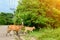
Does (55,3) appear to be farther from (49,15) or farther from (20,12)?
(20,12)

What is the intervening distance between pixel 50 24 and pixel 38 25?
112cm

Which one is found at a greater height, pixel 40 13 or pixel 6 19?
pixel 40 13

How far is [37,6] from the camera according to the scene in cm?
2208

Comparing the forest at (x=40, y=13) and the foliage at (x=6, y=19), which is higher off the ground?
the forest at (x=40, y=13)

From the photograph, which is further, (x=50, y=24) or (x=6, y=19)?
(x=6, y=19)

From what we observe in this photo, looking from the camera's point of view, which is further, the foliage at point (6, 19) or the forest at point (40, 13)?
the foliage at point (6, 19)

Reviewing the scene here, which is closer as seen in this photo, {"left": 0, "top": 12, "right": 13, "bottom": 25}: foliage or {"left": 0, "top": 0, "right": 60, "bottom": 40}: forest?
{"left": 0, "top": 0, "right": 60, "bottom": 40}: forest

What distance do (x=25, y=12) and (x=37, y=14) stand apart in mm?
1103

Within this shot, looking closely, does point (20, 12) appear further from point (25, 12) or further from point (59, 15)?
point (59, 15)

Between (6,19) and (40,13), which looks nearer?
(40,13)

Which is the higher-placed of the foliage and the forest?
the forest

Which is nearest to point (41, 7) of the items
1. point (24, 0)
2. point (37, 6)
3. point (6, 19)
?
point (37, 6)

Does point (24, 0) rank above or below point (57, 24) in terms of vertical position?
above

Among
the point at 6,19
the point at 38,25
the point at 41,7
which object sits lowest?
the point at 6,19
